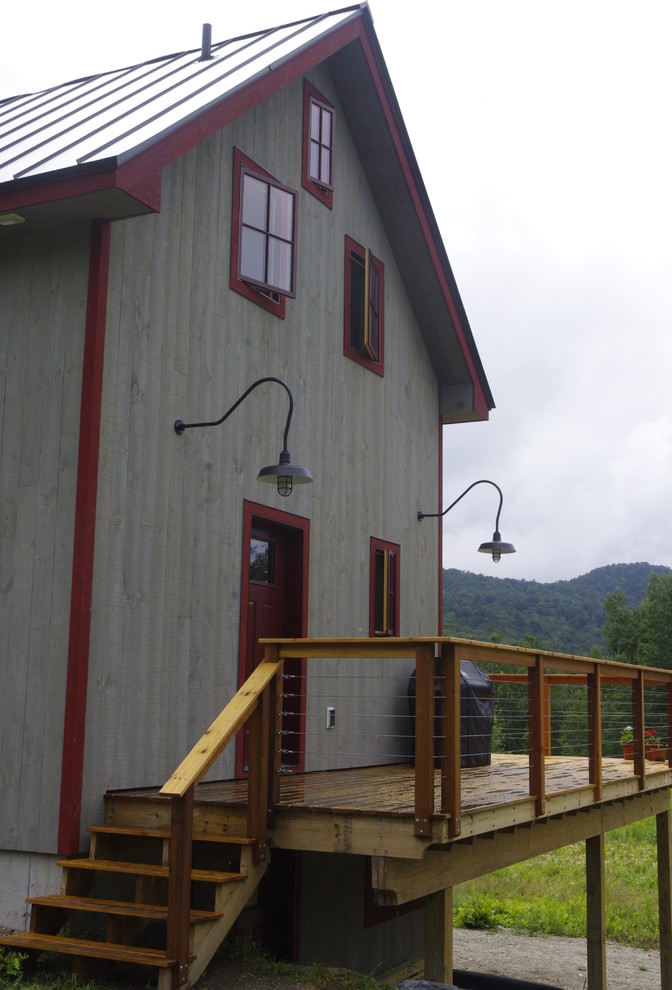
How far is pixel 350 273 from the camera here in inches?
431

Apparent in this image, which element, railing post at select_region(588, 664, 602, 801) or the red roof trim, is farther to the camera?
the red roof trim

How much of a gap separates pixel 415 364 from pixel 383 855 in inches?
270

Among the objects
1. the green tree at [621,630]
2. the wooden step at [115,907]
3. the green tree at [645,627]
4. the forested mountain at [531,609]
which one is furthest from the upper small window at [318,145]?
the green tree at [621,630]

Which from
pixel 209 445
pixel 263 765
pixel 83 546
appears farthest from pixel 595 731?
pixel 83 546

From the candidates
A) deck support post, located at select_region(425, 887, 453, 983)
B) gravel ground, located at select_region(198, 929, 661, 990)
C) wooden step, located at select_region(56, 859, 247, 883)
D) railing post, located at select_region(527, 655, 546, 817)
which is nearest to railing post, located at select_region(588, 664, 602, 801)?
railing post, located at select_region(527, 655, 546, 817)

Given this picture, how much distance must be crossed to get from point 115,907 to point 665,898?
788 centimetres

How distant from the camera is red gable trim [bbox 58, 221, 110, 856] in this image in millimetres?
6773

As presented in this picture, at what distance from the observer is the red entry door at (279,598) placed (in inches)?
359

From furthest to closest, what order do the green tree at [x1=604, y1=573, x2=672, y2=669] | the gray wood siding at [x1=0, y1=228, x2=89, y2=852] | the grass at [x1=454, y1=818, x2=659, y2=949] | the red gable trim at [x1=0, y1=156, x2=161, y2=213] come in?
the green tree at [x1=604, y1=573, x2=672, y2=669] → the grass at [x1=454, y1=818, x2=659, y2=949] → the gray wood siding at [x1=0, y1=228, x2=89, y2=852] → the red gable trim at [x1=0, y1=156, x2=161, y2=213]

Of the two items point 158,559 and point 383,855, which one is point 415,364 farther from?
point 383,855

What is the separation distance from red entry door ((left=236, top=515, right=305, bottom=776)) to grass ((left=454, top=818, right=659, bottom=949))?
8.84 meters

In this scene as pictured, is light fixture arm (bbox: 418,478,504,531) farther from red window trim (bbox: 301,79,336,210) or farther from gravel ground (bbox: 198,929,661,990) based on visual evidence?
gravel ground (bbox: 198,929,661,990)

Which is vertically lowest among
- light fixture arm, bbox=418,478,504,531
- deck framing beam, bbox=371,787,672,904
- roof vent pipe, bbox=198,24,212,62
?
deck framing beam, bbox=371,787,672,904

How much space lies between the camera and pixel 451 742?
6266 millimetres
